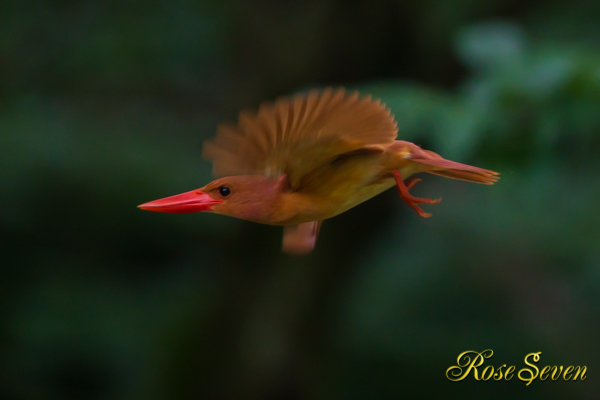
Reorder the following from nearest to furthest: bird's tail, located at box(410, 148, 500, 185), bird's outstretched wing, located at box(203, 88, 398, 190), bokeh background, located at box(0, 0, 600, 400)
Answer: bird's outstretched wing, located at box(203, 88, 398, 190), bird's tail, located at box(410, 148, 500, 185), bokeh background, located at box(0, 0, 600, 400)

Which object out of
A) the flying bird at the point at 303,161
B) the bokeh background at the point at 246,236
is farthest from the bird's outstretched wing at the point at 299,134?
the bokeh background at the point at 246,236

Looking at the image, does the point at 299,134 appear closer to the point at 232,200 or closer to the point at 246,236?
the point at 232,200

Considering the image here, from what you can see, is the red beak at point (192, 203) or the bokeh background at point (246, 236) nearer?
the red beak at point (192, 203)

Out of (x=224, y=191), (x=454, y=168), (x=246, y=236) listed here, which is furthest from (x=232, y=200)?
(x=246, y=236)

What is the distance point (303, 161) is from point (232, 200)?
7 centimetres

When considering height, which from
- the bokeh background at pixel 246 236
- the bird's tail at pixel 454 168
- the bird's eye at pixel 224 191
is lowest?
the bird's tail at pixel 454 168

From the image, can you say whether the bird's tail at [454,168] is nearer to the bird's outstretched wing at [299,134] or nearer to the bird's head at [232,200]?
the bird's outstretched wing at [299,134]

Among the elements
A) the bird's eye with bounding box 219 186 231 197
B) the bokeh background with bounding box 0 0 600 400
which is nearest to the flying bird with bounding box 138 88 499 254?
the bird's eye with bounding box 219 186 231 197

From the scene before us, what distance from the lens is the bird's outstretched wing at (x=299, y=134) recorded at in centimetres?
43

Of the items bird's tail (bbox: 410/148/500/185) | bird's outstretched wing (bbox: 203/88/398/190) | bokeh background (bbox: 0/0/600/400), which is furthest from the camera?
bokeh background (bbox: 0/0/600/400)

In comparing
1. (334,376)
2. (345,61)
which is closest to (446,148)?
(345,61)

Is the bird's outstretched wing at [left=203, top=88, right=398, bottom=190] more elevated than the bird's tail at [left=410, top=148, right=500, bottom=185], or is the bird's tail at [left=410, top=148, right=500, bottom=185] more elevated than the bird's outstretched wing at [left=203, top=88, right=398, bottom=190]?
the bird's outstretched wing at [left=203, top=88, right=398, bottom=190]

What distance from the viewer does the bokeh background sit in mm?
1951

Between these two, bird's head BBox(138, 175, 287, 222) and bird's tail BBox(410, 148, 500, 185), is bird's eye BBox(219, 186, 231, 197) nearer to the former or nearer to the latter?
bird's head BBox(138, 175, 287, 222)
